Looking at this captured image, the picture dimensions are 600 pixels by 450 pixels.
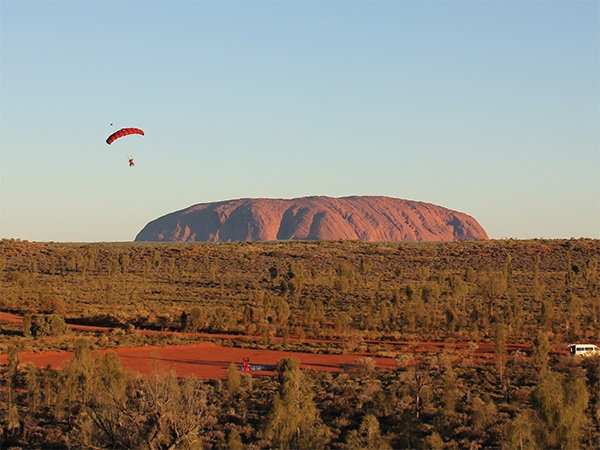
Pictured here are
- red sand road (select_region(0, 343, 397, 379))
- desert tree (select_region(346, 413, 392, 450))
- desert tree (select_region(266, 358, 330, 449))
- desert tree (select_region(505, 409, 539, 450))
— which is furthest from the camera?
red sand road (select_region(0, 343, 397, 379))

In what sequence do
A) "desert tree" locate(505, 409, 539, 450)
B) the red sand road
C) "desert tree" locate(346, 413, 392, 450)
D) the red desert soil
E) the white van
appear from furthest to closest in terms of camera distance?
the white van, the red desert soil, the red sand road, "desert tree" locate(346, 413, 392, 450), "desert tree" locate(505, 409, 539, 450)

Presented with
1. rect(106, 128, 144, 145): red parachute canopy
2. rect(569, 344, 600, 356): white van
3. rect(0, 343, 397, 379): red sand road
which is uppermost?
rect(106, 128, 144, 145): red parachute canopy

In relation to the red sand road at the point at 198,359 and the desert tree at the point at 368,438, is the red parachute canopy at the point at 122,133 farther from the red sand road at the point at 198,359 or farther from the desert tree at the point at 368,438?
the desert tree at the point at 368,438

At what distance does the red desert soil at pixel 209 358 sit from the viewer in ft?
113

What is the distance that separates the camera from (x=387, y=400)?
85.3ft

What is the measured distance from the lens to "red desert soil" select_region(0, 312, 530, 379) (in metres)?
34.5

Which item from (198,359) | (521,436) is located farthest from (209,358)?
(521,436)

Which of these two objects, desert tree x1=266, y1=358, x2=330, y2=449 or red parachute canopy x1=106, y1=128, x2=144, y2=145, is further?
red parachute canopy x1=106, y1=128, x2=144, y2=145

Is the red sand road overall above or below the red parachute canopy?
below

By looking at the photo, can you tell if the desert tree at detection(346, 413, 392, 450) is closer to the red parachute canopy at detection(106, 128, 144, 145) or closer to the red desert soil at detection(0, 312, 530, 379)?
the red desert soil at detection(0, 312, 530, 379)

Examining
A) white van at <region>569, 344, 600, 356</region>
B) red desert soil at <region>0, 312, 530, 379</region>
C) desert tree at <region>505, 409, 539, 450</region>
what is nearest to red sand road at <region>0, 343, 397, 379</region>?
red desert soil at <region>0, 312, 530, 379</region>

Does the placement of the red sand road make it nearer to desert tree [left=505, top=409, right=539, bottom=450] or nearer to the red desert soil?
the red desert soil

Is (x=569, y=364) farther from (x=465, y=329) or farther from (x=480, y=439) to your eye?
(x=465, y=329)

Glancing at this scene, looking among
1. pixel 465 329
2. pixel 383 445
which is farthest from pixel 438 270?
pixel 383 445
